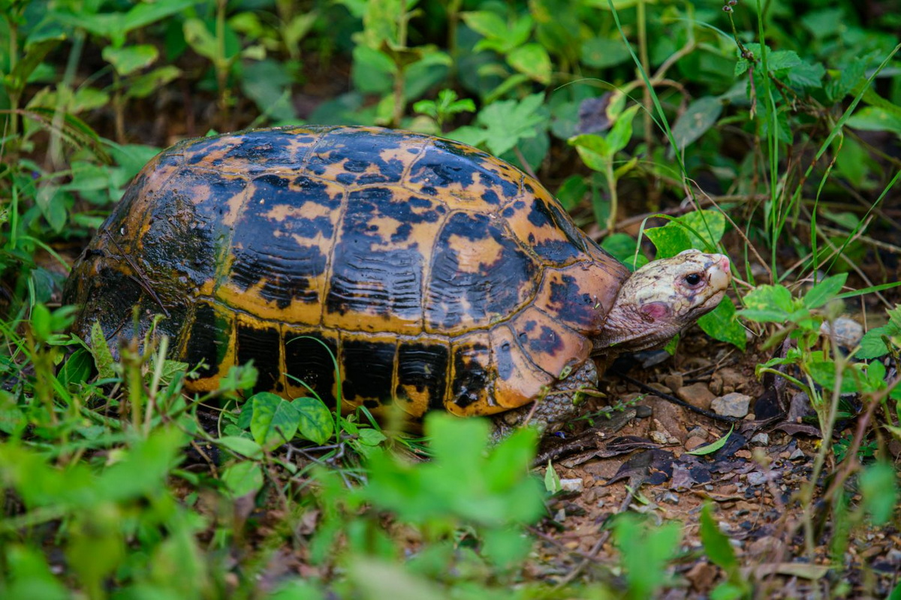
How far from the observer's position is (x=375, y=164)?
3232mm

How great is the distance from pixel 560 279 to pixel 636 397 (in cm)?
73

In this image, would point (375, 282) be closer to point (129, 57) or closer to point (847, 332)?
point (847, 332)

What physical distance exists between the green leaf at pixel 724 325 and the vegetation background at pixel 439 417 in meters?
0.01

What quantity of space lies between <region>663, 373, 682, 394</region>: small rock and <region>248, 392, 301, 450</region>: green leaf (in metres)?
1.76

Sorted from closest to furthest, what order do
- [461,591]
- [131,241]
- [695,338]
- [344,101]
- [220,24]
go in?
[461,591]
[131,241]
[695,338]
[220,24]
[344,101]

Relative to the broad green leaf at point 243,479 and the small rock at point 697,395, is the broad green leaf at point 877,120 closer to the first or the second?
the small rock at point 697,395

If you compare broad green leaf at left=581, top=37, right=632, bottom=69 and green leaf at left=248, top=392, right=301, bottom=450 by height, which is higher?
broad green leaf at left=581, top=37, right=632, bottom=69

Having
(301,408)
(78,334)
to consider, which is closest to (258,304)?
(301,408)

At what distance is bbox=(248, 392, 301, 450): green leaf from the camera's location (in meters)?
2.67

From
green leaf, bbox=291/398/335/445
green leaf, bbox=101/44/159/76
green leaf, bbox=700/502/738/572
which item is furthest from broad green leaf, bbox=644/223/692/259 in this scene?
green leaf, bbox=101/44/159/76

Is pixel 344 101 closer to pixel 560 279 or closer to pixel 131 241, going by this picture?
pixel 131 241

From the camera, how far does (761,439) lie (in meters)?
3.19

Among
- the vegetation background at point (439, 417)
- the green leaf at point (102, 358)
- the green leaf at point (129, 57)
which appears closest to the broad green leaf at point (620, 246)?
the vegetation background at point (439, 417)

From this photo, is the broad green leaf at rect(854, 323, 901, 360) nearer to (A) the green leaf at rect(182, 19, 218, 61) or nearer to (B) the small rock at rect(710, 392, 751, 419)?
(B) the small rock at rect(710, 392, 751, 419)
